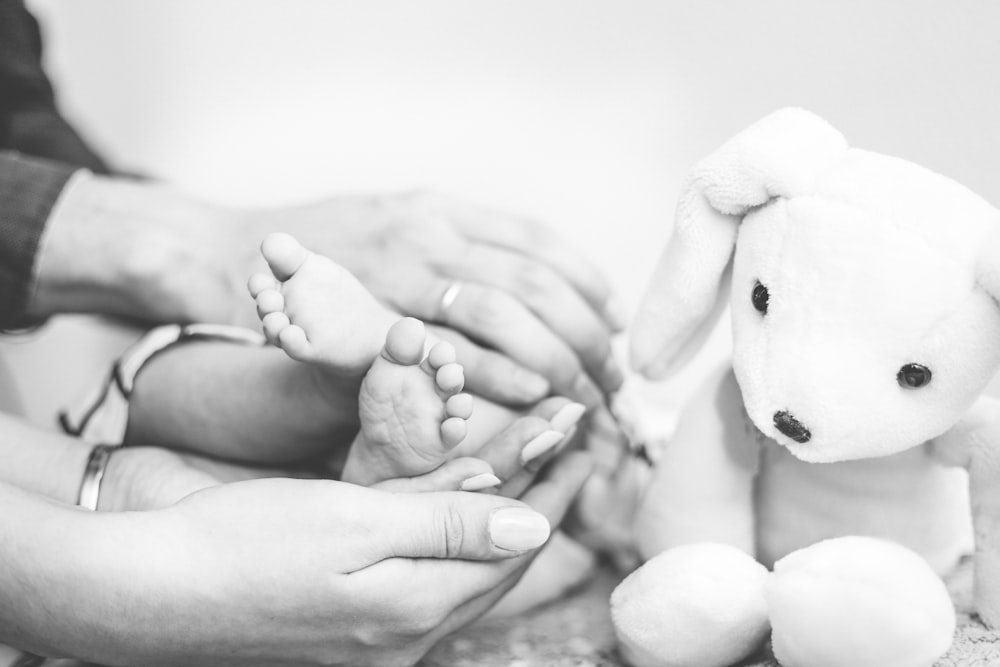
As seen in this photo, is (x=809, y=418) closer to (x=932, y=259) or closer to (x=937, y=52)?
(x=932, y=259)

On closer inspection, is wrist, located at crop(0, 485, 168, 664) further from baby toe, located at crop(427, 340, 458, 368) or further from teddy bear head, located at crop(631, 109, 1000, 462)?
teddy bear head, located at crop(631, 109, 1000, 462)

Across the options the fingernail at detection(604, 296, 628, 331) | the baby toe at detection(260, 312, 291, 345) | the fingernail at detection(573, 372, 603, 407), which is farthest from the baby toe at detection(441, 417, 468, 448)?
the fingernail at detection(604, 296, 628, 331)

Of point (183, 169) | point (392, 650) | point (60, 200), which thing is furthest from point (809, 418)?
point (183, 169)

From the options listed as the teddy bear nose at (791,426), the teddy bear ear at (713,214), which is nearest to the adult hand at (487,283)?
the teddy bear ear at (713,214)

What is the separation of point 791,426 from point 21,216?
0.75 metres

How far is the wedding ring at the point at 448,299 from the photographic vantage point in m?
0.73

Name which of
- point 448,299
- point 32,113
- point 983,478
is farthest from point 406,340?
point 32,113

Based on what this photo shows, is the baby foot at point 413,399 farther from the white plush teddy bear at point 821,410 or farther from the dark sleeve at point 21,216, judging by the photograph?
the dark sleeve at point 21,216

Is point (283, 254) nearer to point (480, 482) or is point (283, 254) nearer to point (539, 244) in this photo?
point (480, 482)

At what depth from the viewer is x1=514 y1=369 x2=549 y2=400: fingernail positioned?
660 mm

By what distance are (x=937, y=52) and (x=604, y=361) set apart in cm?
34

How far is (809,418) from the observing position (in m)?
0.48

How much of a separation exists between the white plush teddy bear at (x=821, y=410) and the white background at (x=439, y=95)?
0.28 m

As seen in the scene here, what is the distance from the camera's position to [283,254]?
0.52m
